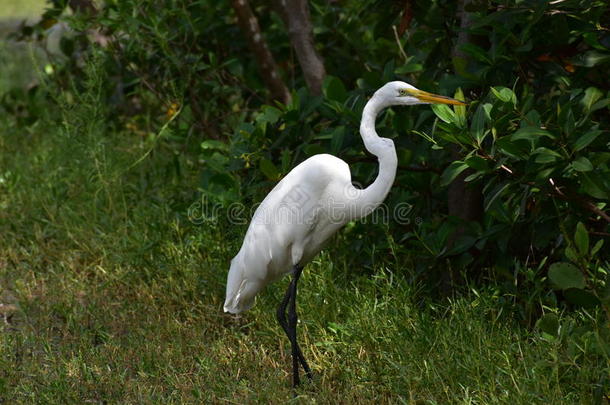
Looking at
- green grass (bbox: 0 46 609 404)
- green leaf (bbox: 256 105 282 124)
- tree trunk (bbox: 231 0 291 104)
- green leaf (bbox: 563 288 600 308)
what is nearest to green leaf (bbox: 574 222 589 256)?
green leaf (bbox: 563 288 600 308)

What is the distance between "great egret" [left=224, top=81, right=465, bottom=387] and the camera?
11.5 ft

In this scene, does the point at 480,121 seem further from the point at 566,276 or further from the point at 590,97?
the point at 566,276

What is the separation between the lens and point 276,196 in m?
3.79

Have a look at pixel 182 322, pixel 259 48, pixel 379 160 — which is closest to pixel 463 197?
pixel 379 160

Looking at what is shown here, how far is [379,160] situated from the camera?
136 inches

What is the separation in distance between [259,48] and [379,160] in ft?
7.64

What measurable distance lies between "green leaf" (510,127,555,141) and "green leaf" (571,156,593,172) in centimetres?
13

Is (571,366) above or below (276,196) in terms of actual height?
below

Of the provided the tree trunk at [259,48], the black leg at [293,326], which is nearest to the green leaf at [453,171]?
the black leg at [293,326]

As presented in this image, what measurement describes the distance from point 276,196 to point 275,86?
6.62 feet

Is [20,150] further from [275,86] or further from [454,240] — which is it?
[454,240]

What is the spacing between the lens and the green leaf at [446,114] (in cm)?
342

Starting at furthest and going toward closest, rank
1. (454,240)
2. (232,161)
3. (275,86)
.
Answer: (275,86), (232,161), (454,240)

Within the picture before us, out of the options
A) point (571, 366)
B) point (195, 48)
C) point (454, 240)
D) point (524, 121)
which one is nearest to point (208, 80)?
point (195, 48)
